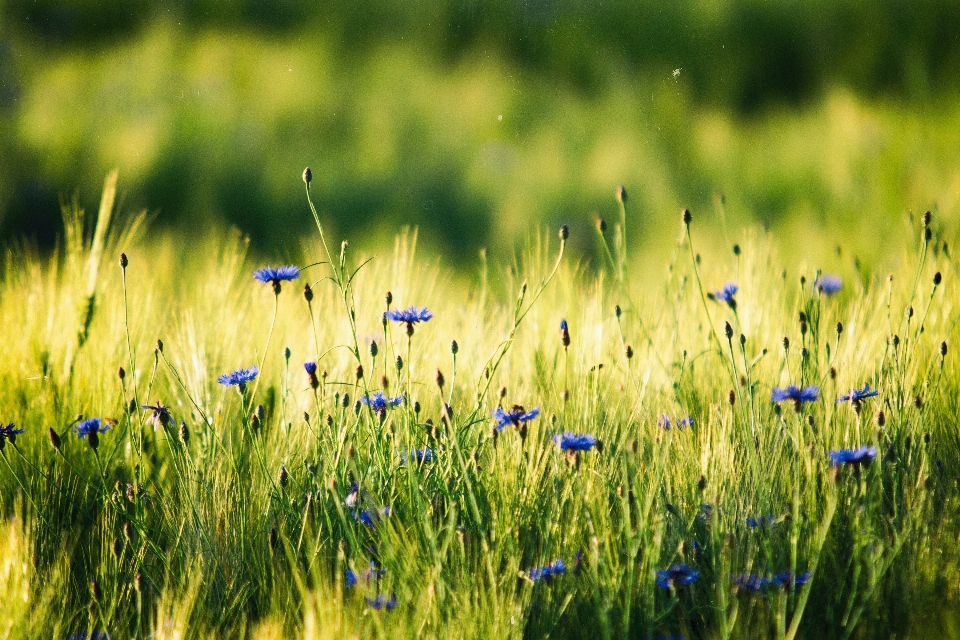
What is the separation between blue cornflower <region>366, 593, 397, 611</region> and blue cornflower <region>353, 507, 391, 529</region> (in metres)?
0.09

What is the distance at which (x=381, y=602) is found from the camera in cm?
80

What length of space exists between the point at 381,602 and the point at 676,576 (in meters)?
0.33

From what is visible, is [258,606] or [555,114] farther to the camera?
[555,114]

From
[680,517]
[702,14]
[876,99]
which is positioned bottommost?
[680,517]

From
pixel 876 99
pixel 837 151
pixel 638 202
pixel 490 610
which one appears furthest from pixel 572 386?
pixel 876 99

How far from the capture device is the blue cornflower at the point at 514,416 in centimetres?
96

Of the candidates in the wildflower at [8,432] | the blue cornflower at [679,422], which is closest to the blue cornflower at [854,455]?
the blue cornflower at [679,422]

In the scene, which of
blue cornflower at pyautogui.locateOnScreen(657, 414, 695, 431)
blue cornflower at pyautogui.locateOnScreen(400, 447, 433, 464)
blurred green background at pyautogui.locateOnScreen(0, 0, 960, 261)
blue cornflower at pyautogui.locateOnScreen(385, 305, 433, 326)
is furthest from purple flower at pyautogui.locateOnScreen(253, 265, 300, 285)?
blurred green background at pyautogui.locateOnScreen(0, 0, 960, 261)

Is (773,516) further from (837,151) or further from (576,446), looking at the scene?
(837,151)

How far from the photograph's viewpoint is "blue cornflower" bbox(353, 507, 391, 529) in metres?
0.88

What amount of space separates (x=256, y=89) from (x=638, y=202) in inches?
105

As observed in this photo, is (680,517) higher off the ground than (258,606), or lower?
higher

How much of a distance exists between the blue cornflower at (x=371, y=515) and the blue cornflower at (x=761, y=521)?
0.44 metres

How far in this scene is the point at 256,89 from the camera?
506cm
